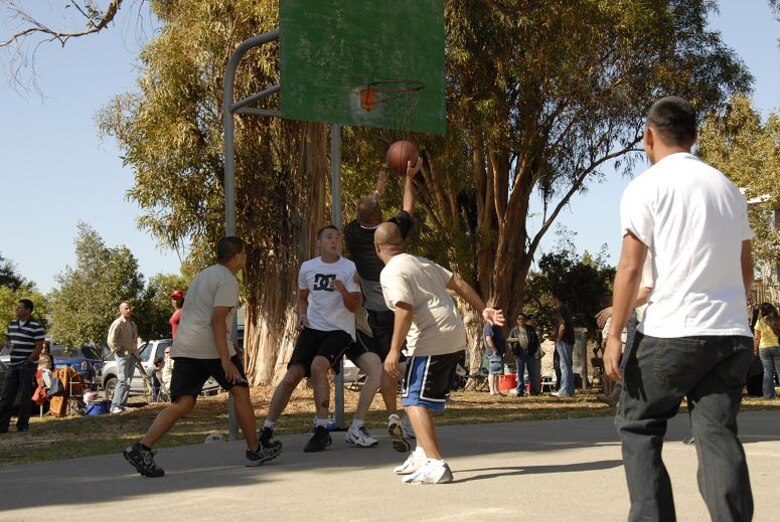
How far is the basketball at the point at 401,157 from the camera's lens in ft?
33.3

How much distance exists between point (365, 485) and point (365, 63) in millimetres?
5783

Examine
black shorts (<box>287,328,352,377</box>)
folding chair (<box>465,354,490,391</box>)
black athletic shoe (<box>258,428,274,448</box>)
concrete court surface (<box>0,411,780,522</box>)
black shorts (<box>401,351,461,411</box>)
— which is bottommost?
folding chair (<box>465,354,490,391</box>)

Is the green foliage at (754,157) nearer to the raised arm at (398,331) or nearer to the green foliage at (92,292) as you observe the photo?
the raised arm at (398,331)

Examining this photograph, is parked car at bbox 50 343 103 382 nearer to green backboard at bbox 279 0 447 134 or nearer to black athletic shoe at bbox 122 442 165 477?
green backboard at bbox 279 0 447 134

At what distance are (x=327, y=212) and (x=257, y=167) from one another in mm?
1410

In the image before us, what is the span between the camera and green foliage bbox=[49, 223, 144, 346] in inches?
3007

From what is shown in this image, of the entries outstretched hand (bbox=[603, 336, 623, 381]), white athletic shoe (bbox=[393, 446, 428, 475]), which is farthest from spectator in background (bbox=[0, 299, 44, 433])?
outstretched hand (bbox=[603, 336, 623, 381])


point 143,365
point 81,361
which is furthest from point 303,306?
point 81,361

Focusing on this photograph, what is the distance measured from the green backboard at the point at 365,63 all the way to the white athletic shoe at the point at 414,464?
473 cm

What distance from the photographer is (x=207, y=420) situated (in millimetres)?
15500

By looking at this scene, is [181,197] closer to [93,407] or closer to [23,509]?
[93,407]

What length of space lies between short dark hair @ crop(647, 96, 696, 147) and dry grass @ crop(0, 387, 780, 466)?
24.3 ft

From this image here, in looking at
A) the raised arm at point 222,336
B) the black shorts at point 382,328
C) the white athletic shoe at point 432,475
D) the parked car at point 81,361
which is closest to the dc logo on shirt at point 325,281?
the black shorts at point 382,328

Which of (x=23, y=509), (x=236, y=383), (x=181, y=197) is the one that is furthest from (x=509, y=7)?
(x=23, y=509)
